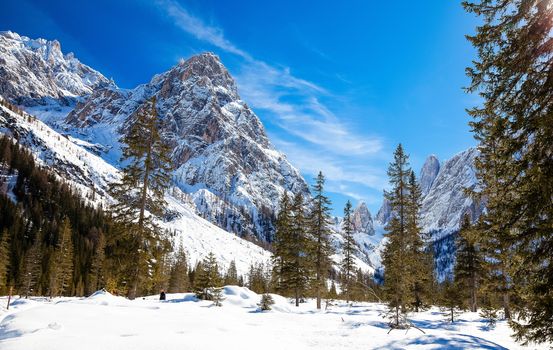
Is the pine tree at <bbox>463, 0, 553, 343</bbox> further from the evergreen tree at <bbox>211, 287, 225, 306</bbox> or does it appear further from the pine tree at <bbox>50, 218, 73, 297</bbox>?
the pine tree at <bbox>50, 218, 73, 297</bbox>

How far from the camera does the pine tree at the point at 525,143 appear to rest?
894 centimetres

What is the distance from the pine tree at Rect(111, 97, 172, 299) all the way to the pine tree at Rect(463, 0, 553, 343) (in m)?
A: 18.6

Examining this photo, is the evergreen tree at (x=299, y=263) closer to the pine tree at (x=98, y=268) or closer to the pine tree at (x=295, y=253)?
the pine tree at (x=295, y=253)

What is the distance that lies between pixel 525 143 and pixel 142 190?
65.6 ft

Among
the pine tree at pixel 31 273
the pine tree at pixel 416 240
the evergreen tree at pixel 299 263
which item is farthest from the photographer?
the pine tree at pixel 31 273

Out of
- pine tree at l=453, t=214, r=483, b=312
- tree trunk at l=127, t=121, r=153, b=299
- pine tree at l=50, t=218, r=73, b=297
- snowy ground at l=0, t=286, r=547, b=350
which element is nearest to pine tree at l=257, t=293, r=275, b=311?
tree trunk at l=127, t=121, r=153, b=299

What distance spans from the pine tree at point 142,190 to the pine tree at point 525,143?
1856 cm

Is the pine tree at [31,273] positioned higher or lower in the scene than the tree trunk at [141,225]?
lower

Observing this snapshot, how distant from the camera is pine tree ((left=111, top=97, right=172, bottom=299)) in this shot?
869 inches

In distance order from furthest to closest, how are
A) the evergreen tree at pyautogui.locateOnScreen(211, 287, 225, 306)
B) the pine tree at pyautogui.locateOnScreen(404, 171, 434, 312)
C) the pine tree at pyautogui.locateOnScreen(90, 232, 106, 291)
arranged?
the pine tree at pyautogui.locateOnScreen(90, 232, 106, 291) < the pine tree at pyautogui.locateOnScreen(404, 171, 434, 312) < the evergreen tree at pyautogui.locateOnScreen(211, 287, 225, 306)

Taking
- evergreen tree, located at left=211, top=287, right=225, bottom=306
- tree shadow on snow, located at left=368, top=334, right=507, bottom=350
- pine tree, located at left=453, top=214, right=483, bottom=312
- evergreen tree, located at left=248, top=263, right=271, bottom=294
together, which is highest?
pine tree, located at left=453, top=214, right=483, bottom=312

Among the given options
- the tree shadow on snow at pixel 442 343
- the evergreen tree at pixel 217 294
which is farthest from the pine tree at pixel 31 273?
the tree shadow on snow at pixel 442 343

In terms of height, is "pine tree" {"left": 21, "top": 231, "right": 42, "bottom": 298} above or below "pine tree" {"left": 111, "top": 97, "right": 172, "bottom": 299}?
below

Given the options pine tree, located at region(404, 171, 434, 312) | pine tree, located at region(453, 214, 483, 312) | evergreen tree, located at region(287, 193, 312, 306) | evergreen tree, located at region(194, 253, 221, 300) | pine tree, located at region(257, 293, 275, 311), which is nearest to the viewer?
pine tree, located at region(257, 293, 275, 311)
